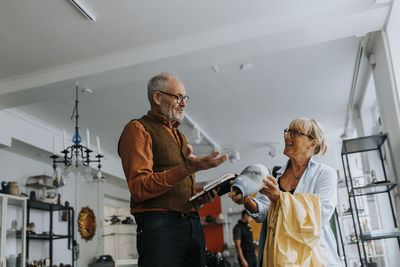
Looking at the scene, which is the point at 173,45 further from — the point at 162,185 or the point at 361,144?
the point at 162,185

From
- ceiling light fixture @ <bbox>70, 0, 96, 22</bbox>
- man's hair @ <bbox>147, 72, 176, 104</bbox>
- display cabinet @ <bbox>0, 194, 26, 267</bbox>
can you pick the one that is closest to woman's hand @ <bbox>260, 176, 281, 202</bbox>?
man's hair @ <bbox>147, 72, 176, 104</bbox>

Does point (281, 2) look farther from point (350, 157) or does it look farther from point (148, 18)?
point (350, 157)

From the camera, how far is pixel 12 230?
566 cm

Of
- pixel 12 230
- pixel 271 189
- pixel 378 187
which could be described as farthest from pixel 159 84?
pixel 12 230

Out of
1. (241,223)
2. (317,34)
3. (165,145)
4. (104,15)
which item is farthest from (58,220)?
(165,145)

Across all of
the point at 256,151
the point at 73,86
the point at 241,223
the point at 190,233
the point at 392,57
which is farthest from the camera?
the point at 256,151

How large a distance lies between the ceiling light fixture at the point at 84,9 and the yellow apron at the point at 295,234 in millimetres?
2623

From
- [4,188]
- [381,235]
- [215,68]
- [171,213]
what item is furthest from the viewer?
[4,188]

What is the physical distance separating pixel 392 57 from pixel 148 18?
2321mm

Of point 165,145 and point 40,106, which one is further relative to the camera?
point 40,106

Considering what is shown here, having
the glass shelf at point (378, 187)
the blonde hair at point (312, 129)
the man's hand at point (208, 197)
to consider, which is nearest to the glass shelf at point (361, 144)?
the glass shelf at point (378, 187)

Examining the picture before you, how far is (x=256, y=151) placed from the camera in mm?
9398

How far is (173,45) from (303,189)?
8.79ft

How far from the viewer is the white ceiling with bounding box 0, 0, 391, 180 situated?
12.1 feet
